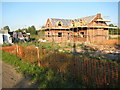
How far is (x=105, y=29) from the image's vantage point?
980 inches

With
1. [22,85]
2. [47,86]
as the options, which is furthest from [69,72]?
[22,85]

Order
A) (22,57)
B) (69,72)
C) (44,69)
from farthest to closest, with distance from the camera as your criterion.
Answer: (22,57)
(44,69)
(69,72)

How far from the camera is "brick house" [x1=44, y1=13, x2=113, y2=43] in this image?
23062mm

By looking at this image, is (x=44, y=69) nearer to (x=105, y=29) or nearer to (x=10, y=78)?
(x=10, y=78)

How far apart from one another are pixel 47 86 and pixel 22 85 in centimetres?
107

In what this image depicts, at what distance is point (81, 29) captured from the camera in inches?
950

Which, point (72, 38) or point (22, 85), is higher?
point (72, 38)

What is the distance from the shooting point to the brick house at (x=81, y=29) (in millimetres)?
23062

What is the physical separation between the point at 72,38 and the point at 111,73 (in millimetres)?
22378

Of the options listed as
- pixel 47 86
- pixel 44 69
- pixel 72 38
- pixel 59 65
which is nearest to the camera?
pixel 47 86

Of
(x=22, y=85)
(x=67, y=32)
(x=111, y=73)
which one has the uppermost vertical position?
(x=67, y=32)

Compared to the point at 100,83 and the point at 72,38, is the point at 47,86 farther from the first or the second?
the point at 72,38

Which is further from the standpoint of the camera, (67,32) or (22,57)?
(67,32)

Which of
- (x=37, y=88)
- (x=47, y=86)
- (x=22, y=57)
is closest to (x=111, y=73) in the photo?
(x=47, y=86)
